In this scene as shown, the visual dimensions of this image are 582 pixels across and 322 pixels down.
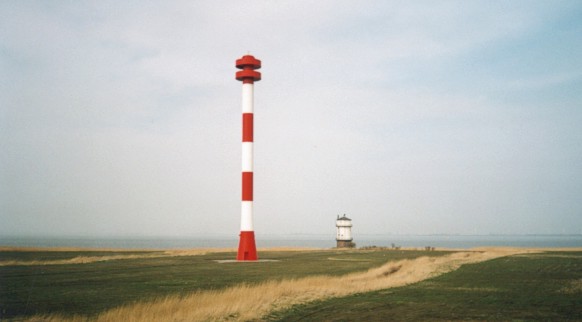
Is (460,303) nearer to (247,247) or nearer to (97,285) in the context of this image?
(97,285)

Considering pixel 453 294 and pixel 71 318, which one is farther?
pixel 453 294

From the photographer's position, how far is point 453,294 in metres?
22.9

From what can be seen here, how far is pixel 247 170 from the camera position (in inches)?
1877

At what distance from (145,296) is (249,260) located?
81.8 ft

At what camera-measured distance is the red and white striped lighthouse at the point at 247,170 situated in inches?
1854

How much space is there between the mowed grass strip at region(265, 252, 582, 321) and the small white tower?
55563mm

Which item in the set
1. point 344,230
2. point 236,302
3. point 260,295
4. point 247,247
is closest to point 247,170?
point 247,247

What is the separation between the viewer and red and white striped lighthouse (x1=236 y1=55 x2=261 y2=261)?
47.1 metres

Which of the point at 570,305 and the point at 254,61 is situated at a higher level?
the point at 254,61

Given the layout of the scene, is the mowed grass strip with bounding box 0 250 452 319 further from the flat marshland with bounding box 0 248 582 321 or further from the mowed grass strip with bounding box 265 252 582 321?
the mowed grass strip with bounding box 265 252 582 321

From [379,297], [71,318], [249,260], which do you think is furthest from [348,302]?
[249,260]

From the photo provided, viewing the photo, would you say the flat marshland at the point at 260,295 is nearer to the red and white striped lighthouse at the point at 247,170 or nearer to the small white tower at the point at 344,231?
the red and white striped lighthouse at the point at 247,170

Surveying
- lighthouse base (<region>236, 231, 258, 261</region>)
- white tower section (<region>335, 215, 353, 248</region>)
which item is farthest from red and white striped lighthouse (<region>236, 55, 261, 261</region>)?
white tower section (<region>335, 215, 353, 248</region>)

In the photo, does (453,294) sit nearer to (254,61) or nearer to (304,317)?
(304,317)
